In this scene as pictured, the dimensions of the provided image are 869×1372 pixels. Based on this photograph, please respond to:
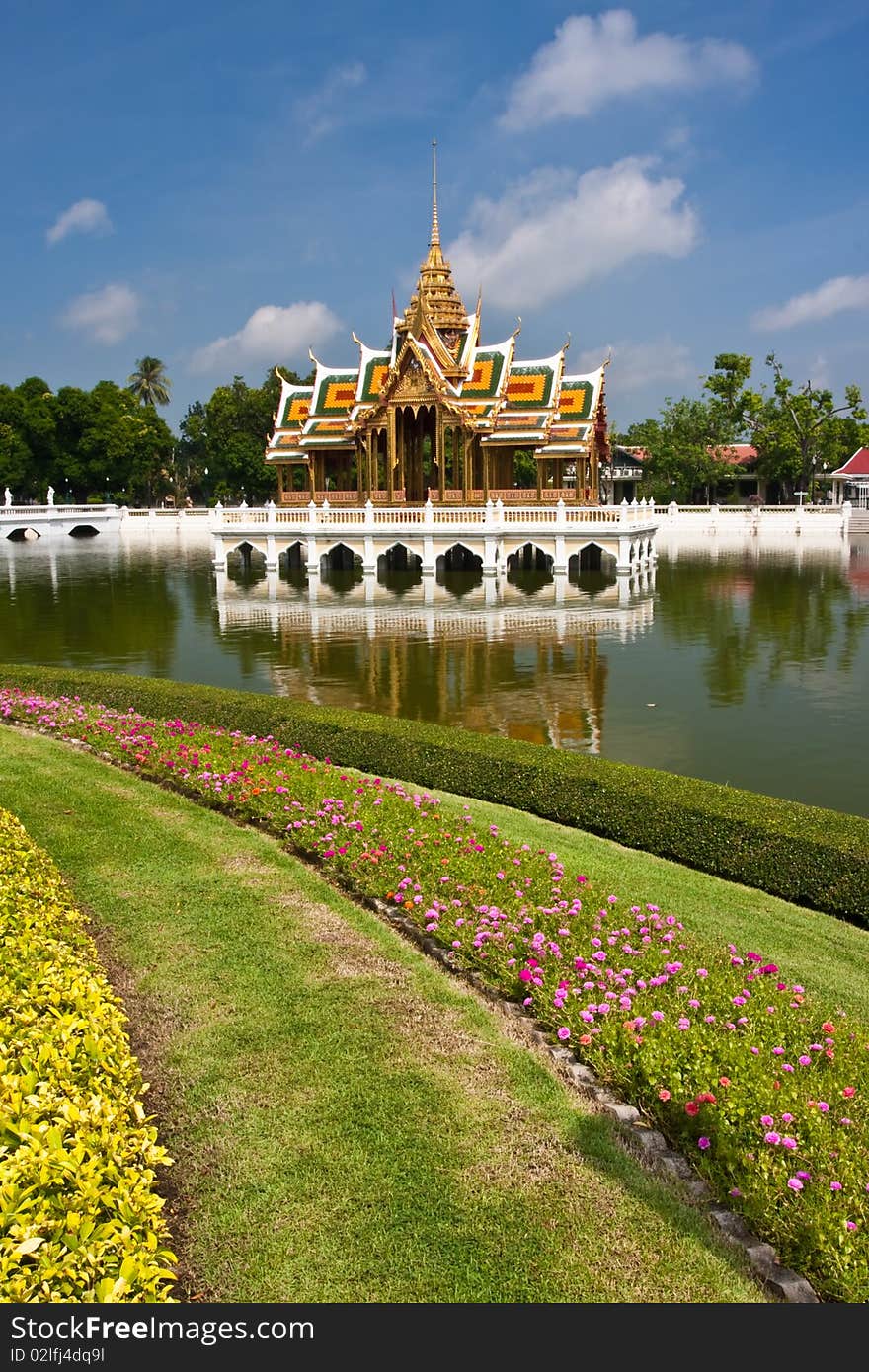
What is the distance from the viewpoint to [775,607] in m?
29.5

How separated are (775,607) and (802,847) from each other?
2188cm

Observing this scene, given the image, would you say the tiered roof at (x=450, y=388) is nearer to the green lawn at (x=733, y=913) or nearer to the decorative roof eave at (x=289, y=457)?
the decorative roof eave at (x=289, y=457)

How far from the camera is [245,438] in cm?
7650

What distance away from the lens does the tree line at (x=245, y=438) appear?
216ft

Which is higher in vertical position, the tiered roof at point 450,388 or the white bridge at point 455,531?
the tiered roof at point 450,388

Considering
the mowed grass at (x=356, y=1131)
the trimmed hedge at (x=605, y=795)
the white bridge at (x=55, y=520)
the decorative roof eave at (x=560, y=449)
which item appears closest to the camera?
the mowed grass at (x=356, y=1131)

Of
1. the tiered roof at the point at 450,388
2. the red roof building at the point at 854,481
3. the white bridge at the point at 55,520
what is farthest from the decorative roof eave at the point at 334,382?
the red roof building at the point at 854,481

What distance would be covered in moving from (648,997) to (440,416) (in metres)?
35.9

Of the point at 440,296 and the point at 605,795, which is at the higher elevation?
the point at 440,296

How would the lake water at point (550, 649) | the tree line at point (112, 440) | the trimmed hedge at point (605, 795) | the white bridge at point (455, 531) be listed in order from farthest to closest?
the tree line at point (112, 440) → the white bridge at point (455, 531) → the lake water at point (550, 649) → the trimmed hedge at point (605, 795)

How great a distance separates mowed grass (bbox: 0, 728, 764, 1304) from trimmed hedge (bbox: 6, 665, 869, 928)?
140 inches

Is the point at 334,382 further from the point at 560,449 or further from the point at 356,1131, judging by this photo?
the point at 356,1131

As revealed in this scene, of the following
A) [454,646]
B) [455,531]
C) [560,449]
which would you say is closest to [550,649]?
[454,646]

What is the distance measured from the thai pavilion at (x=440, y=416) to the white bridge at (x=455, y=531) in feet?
9.49
